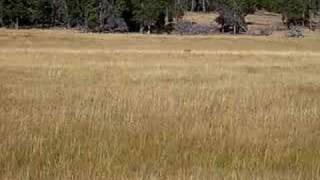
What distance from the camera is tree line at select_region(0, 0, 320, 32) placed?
335ft

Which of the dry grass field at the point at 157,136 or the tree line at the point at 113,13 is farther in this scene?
the tree line at the point at 113,13

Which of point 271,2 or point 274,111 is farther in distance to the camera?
point 271,2

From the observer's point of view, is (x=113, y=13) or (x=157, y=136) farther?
(x=113, y=13)

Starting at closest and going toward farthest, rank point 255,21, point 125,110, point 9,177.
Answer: point 9,177 → point 125,110 → point 255,21

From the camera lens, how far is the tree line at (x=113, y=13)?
102188mm

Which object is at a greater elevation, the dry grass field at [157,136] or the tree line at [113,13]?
the dry grass field at [157,136]

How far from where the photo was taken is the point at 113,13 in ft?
340

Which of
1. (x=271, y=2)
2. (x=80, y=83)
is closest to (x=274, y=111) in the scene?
(x=80, y=83)

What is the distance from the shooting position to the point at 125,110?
47.9 feet

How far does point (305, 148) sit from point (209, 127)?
2.02 metres

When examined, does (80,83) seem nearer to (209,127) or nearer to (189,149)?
(209,127)

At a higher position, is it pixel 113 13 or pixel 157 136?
pixel 157 136

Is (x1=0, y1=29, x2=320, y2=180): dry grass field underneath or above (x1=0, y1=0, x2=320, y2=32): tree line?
above

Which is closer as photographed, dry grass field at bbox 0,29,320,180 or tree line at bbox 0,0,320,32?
dry grass field at bbox 0,29,320,180
